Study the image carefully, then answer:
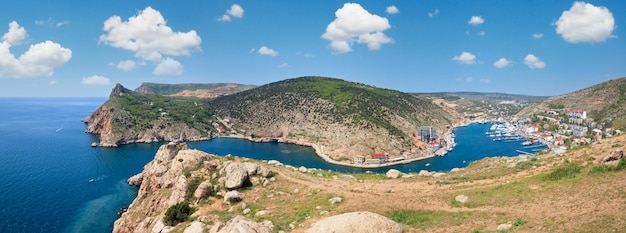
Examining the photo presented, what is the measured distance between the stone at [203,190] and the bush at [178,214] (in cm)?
233

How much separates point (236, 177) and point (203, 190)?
4192 millimetres

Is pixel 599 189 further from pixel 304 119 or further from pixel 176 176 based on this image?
pixel 304 119

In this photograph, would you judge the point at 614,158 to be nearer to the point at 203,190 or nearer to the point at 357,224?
the point at 357,224

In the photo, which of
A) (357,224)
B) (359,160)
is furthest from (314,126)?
(357,224)

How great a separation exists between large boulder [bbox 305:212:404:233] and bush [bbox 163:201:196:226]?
23.6 m

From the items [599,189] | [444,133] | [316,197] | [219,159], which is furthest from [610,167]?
[444,133]

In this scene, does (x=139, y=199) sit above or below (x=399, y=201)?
below

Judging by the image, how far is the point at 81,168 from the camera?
11288 centimetres

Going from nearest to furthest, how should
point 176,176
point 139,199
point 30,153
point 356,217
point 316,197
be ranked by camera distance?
point 356,217
point 316,197
point 176,176
point 139,199
point 30,153

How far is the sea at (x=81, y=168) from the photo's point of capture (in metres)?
70.4

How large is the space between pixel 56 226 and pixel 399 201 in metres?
70.3

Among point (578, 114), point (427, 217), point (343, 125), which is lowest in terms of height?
point (343, 125)

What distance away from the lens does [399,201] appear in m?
28.7

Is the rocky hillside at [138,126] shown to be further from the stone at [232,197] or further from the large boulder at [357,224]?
the large boulder at [357,224]
